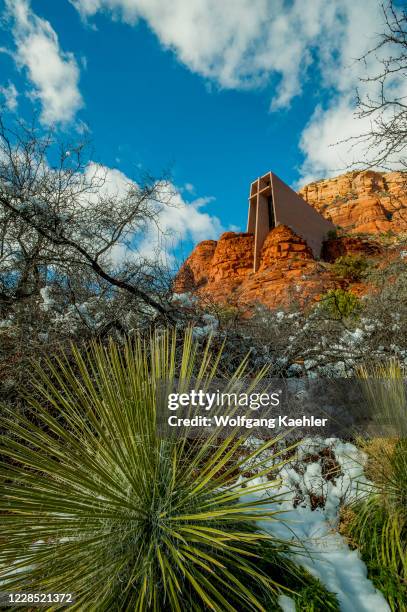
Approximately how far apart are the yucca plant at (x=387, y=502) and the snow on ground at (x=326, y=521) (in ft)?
0.26

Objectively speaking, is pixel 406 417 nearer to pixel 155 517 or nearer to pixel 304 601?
pixel 304 601

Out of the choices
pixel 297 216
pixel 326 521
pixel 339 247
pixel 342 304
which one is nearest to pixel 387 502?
pixel 326 521

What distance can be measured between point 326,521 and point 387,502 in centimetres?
58

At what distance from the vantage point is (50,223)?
3635 millimetres

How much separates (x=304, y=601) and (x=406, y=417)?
4.34 ft

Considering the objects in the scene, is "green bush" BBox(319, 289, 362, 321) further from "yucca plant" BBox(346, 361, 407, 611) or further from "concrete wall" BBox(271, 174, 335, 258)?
"concrete wall" BBox(271, 174, 335, 258)

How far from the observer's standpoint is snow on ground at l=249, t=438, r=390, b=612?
1.87 m

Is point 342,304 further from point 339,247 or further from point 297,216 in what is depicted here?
point 339,247

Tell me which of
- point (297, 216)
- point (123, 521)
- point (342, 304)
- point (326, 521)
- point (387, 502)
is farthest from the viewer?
point (297, 216)

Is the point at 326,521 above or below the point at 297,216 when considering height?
below

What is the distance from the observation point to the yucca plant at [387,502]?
75.2 inches

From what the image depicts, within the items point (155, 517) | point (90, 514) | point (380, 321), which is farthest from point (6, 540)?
point (380, 321)

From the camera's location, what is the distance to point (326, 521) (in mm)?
2516

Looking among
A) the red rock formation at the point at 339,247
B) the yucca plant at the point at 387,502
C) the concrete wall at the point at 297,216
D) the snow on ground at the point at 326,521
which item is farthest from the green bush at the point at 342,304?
the red rock formation at the point at 339,247
